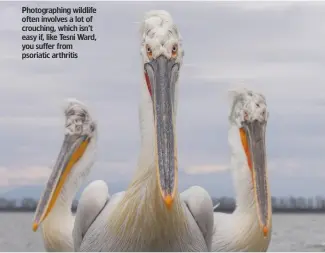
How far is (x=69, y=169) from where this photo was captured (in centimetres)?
839

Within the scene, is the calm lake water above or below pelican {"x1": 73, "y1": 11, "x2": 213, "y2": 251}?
below

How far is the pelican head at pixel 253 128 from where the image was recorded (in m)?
7.45

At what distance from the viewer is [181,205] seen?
564 centimetres

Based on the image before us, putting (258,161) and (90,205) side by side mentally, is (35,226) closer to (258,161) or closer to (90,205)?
(90,205)

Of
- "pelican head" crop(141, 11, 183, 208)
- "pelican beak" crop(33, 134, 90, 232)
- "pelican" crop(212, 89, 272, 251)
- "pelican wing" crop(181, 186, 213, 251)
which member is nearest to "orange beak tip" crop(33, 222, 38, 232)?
"pelican beak" crop(33, 134, 90, 232)

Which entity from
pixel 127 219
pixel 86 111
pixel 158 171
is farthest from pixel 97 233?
pixel 86 111

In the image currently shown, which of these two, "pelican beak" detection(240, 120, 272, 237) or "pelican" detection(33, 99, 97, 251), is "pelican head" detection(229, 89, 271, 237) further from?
"pelican" detection(33, 99, 97, 251)

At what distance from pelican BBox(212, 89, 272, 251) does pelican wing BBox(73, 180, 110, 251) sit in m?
1.62

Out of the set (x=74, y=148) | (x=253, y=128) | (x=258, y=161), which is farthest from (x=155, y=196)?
(x=74, y=148)

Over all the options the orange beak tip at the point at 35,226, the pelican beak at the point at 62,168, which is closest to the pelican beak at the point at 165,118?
the orange beak tip at the point at 35,226

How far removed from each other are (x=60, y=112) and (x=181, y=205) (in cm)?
325

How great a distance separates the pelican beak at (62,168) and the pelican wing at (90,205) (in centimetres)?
180

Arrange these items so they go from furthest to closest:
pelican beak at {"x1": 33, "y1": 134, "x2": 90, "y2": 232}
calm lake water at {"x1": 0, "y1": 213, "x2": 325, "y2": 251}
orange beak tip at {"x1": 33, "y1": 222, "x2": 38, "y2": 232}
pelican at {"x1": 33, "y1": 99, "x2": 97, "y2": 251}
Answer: calm lake water at {"x1": 0, "y1": 213, "x2": 325, "y2": 251}, pelican at {"x1": 33, "y1": 99, "x2": 97, "y2": 251}, pelican beak at {"x1": 33, "y1": 134, "x2": 90, "y2": 232}, orange beak tip at {"x1": 33, "y1": 222, "x2": 38, "y2": 232}

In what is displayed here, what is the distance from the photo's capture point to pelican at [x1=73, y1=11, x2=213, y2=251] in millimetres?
5085
